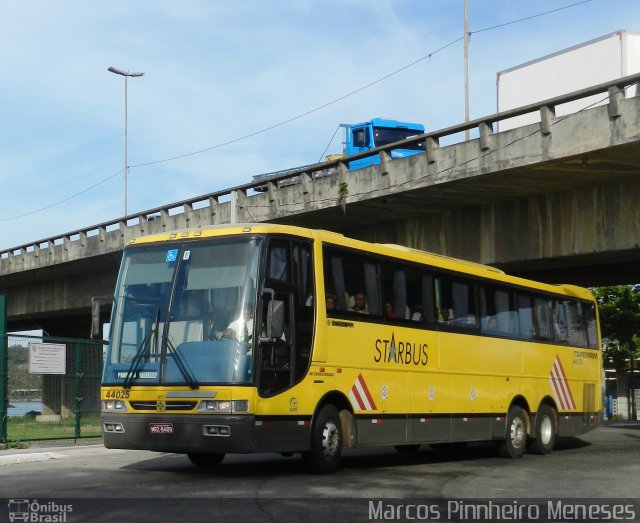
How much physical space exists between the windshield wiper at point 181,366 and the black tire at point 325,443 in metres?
1.74

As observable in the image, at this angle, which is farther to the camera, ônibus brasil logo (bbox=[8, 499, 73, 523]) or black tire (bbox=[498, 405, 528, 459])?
black tire (bbox=[498, 405, 528, 459])

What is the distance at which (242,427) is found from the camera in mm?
11922

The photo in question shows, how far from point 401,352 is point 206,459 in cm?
332

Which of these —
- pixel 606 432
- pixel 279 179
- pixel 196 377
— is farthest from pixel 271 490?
pixel 606 432

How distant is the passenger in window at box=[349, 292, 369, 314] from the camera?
14133mm

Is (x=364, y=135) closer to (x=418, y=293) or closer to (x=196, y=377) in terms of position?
(x=418, y=293)

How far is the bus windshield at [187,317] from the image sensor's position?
12.2m

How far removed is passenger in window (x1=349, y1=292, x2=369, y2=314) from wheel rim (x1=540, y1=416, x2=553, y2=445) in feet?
21.1

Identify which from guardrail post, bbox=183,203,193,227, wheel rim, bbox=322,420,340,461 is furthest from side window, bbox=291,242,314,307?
guardrail post, bbox=183,203,193,227

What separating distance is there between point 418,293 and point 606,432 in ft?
48.0

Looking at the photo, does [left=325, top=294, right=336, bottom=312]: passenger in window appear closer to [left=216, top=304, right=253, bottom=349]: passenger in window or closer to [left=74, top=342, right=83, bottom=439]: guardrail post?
[left=216, top=304, right=253, bottom=349]: passenger in window

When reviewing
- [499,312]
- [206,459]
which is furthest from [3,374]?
[499,312]

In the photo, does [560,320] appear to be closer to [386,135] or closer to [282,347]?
[282,347]

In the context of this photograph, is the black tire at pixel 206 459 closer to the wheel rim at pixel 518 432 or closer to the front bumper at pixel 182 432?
the front bumper at pixel 182 432
